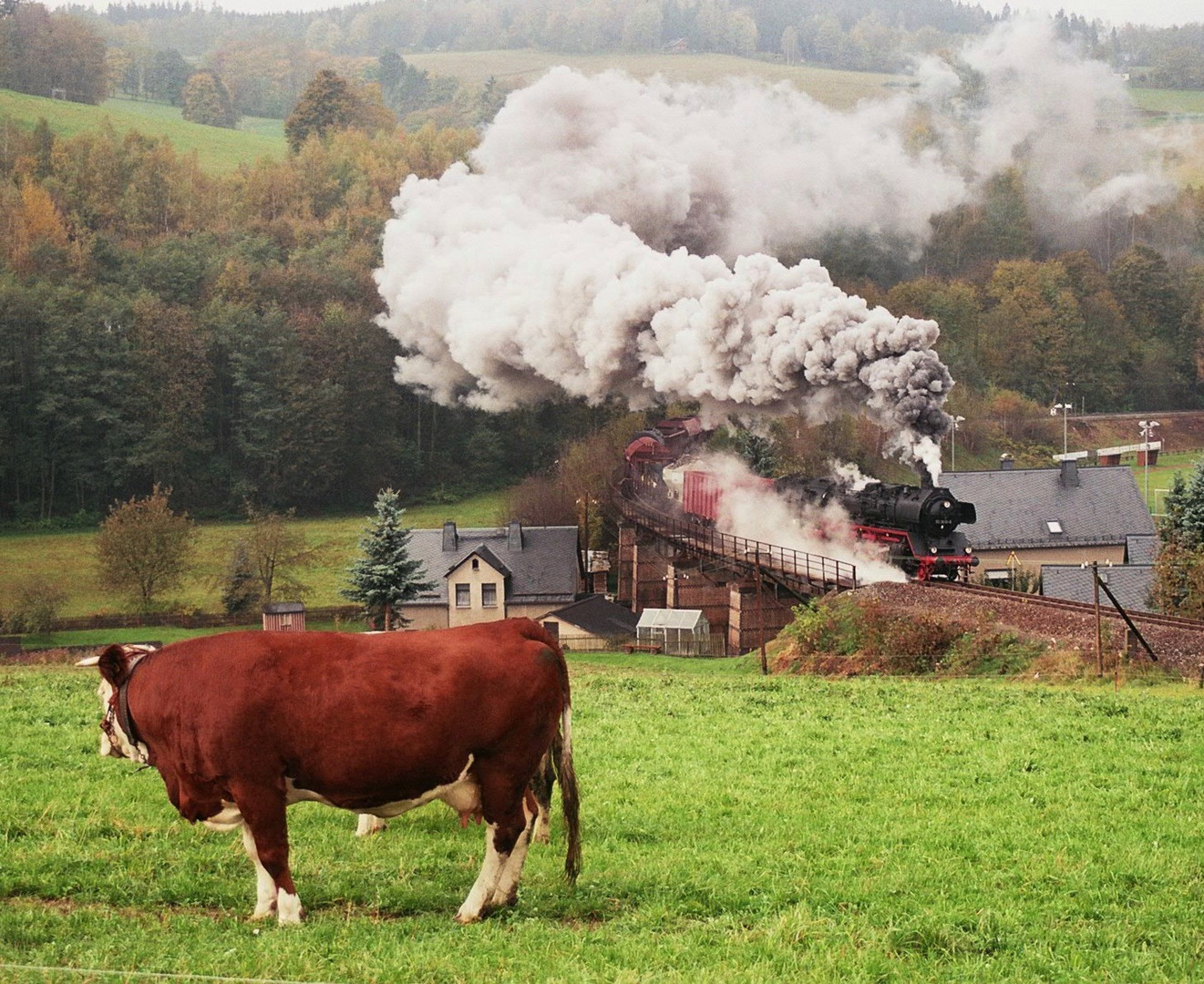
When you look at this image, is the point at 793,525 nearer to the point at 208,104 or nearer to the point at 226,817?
the point at 226,817

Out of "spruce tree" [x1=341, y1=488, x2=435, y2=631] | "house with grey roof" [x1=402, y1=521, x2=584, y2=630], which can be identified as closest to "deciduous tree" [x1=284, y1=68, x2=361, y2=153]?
"house with grey roof" [x1=402, y1=521, x2=584, y2=630]

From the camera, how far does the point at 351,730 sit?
1042cm

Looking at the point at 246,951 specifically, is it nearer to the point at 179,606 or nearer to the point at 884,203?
the point at 179,606

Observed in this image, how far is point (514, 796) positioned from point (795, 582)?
1392 inches

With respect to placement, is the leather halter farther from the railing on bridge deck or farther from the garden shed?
the garden shed

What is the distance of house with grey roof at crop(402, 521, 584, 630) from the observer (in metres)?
57.8

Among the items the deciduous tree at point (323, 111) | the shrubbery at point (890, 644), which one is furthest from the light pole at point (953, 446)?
the deciduous tree at point (323, 111)

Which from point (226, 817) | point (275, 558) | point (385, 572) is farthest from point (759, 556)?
point (226, 817)

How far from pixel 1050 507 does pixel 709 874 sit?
55.2 meters

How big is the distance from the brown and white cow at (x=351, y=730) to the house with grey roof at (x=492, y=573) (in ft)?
146

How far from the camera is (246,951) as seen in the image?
31.5 ft

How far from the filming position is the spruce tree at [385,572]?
174 ft

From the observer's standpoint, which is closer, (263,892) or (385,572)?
(263,892)

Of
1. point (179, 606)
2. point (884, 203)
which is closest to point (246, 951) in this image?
point (179, 606)
